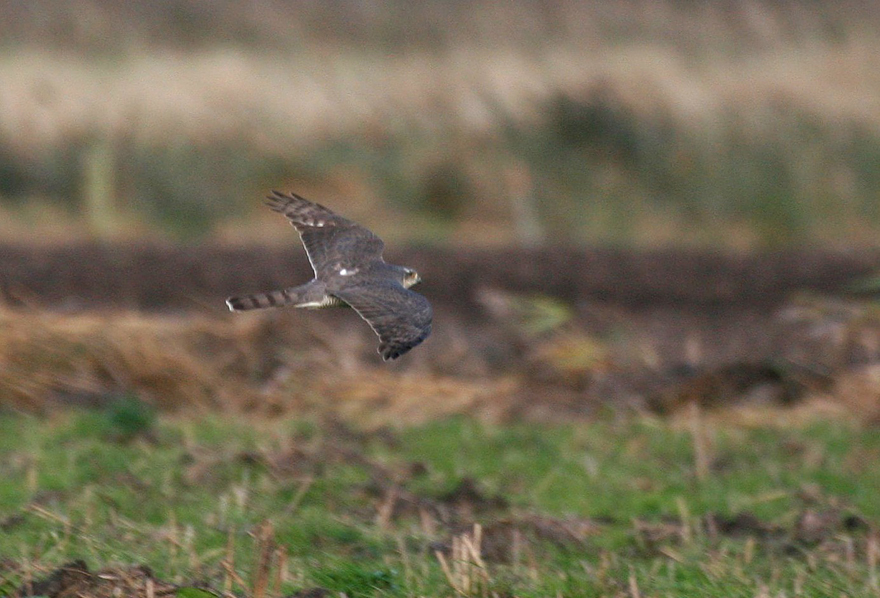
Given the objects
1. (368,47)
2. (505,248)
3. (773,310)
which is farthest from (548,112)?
(773,310)

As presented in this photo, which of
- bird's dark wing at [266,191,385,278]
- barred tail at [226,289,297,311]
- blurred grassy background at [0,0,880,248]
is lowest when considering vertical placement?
barred tail at [226,289,297,311]

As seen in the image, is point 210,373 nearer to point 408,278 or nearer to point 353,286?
point 408,278

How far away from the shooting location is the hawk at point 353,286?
4.25 m

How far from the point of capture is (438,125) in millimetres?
15523

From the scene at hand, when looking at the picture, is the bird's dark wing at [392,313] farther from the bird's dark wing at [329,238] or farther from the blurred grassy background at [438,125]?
the blurred grassy background at [438,125]

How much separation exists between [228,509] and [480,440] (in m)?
2.01

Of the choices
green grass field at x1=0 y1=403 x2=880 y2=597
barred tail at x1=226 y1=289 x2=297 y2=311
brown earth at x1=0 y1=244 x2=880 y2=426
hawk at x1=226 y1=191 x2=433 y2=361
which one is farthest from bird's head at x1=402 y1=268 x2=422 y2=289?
brown earth at x1=0 y1=244 x2=880 y2=426

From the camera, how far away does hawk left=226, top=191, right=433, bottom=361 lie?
425 cm

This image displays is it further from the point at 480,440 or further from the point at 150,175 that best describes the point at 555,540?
the point at 150,175

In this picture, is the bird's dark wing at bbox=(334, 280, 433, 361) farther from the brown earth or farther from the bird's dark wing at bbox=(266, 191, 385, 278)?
the brown earth

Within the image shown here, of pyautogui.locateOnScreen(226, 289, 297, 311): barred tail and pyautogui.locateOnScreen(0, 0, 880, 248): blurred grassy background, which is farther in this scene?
pyautogui.locateOnScreen(0, 0, 880, 248): blurred grassy background

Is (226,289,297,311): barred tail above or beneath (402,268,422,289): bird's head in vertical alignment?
beneath

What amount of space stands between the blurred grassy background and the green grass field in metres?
7.28

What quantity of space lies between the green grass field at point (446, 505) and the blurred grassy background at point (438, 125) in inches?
287
